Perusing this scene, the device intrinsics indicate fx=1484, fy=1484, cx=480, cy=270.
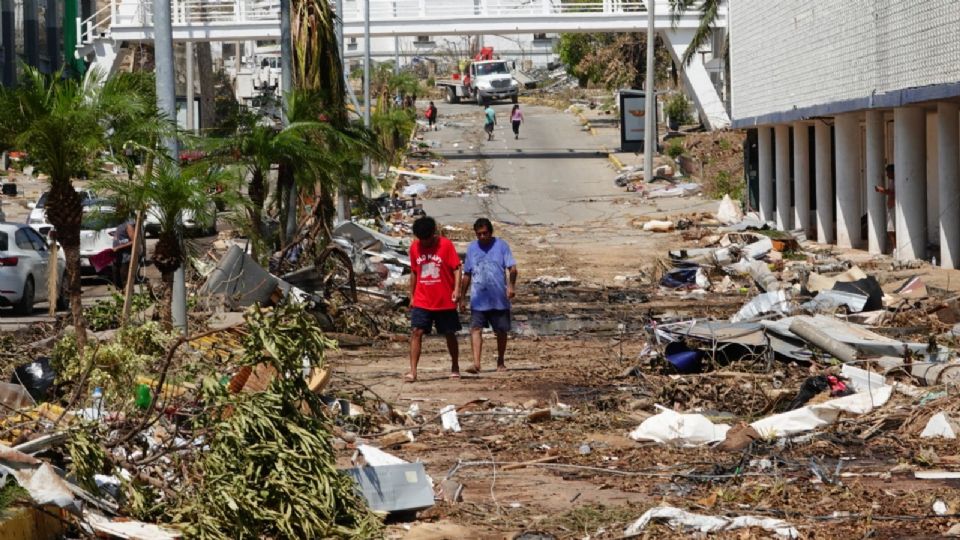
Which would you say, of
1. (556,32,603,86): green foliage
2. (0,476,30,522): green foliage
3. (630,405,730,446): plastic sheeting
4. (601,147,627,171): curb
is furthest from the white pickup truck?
(0,476,30,522): green foliage

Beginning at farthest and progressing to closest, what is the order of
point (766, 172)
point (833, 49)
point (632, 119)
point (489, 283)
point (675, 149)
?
point (632, 119)
point (675, 149)
point (766, 172)
point (833, 49)
point (489, 283)

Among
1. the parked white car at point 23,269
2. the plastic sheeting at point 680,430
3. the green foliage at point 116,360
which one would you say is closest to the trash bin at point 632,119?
the parked white car at point 23,269

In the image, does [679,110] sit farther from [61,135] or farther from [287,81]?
[61,135]

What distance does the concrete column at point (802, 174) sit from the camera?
118ft

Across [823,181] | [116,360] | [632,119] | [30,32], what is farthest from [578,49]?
[116,360]

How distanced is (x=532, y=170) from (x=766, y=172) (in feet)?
50.3

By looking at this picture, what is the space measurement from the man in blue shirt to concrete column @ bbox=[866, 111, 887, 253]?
619 inches

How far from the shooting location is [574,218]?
42.3 metres

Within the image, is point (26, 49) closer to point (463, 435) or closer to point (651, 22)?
point (651, 22)

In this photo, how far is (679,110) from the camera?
62719 millimetres

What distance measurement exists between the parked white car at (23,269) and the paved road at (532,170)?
61.7ft

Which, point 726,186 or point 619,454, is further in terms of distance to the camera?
point 726,186

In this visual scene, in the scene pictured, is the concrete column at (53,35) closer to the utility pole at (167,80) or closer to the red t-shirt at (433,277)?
the utility pole at (167,80)

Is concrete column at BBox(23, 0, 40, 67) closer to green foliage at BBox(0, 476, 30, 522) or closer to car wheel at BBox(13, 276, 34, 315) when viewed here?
car wheel at BBox(13, 276, 34, 315)
